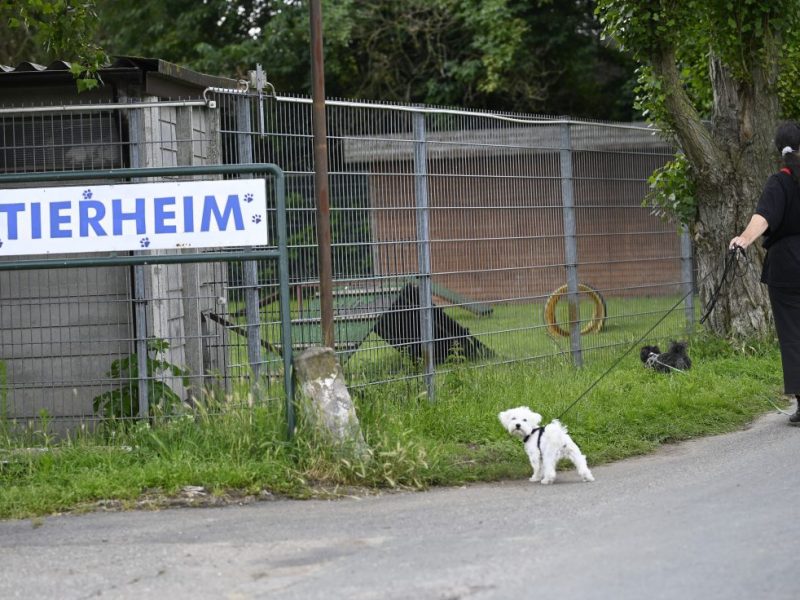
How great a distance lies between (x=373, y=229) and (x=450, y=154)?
1.19 meters

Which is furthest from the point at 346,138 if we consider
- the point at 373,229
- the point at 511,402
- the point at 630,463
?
the point at 630,463

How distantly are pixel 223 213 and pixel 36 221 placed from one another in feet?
3.78

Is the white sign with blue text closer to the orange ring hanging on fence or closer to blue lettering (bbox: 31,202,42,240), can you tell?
blue lettering (bbox: 31,202,42,240)

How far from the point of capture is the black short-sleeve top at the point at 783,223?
862 centimetres

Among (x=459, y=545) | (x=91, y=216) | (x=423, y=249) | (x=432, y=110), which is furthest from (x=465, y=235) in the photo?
(x=459, y=545)

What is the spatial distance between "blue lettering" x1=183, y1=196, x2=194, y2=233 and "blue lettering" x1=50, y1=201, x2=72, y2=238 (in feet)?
2.30

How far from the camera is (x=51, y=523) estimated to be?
6371 mm

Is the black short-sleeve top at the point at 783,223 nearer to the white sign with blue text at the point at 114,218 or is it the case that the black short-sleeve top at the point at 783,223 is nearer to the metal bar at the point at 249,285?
the metal bar at the point at 249,285

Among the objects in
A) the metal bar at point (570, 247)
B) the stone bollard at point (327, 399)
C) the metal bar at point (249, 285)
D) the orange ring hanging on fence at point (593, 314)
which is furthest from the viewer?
the metal bar at point (570, 247)

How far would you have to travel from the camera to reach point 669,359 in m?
10.6

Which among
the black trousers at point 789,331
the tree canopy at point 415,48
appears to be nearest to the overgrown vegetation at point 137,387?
the black trousers at point 789,331

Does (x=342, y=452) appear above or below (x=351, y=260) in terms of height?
below

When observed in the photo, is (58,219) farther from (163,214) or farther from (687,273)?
(687,273)

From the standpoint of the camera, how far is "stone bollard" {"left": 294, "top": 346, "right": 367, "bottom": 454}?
713 cm
